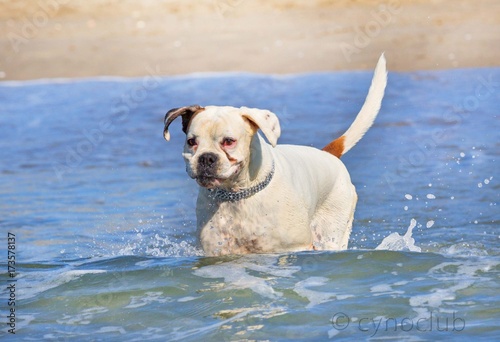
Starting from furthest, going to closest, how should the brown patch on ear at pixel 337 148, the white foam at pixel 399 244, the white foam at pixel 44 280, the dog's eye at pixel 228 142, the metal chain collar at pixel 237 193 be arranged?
the brown patch on ear at pixel 337 148, the white foam at pixel 399 244, the white foam at pixel 44 280, the metal chain collar at pixel 237 193, the dog's eye at pixel 228 142

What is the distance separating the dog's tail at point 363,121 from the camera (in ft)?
27.8

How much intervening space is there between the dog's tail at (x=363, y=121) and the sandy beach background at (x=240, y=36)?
8.61 metres

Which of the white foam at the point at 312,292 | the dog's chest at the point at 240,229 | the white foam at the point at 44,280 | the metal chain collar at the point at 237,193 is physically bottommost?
the white foam at the point at 312,292

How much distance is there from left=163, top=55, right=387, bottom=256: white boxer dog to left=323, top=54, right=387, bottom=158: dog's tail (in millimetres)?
869

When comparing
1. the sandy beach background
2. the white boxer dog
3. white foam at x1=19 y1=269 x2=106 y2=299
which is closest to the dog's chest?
the white boxer dog

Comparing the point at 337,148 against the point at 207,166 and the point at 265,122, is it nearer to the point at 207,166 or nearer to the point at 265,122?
the point at 265,122

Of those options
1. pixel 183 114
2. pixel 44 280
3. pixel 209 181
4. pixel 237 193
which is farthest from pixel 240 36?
pixel 209 181

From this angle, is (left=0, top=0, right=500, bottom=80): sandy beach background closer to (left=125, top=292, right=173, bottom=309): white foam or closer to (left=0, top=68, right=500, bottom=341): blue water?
(left=0, top=68, right=500, bottom=341): blue water

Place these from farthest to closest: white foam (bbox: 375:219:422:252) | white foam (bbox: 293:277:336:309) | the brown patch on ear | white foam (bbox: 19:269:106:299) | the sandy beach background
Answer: the sandy beach background < the brown patch on ear < white foam (bbox: 375:219:422:252) < white foam (bbox: 19:269:106:299) < white foam (bbox: 293:277:336:309)

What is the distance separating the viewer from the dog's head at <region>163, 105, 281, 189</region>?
21.5 feet

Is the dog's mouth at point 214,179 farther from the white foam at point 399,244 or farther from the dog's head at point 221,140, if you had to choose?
the white foam at point 399,244

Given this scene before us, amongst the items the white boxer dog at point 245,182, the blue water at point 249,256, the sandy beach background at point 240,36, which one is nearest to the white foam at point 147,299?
the blue water at point 249,256

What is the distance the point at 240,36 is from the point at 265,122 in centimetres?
1106

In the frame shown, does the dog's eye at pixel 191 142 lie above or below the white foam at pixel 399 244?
above
